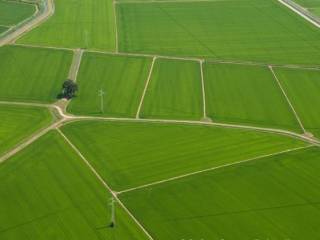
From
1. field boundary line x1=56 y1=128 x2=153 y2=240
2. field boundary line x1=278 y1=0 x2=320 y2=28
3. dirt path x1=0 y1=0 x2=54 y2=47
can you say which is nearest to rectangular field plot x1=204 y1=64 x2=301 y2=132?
field boundary line x1=56 y1=128 x2=153 y2=240

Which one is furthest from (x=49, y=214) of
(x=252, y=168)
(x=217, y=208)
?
(x=252, y=168)

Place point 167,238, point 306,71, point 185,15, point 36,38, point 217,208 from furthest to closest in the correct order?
point 185,15 → point 36,38 → point 306,71 → point 217,208 → point 167,238

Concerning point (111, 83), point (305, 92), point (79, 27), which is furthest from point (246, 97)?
point (79, 27)

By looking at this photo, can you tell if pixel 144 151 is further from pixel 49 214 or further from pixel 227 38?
pixel 227 38

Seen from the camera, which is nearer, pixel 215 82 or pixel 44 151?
pixel 44 151

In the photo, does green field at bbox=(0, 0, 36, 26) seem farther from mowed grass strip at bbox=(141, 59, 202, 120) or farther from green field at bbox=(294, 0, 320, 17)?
green field at bbox=(294, 0, 320, 17)

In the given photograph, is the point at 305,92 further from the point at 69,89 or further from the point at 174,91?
the point at 69,89
